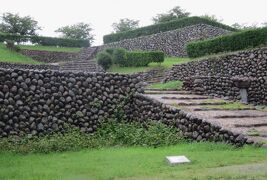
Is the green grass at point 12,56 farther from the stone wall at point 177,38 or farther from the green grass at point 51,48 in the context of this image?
the stone wall at point 177,38

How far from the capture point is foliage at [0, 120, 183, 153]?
36.6ft

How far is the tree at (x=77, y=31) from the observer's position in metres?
60.4

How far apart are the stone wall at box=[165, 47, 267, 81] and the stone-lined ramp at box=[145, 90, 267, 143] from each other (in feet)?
17.9

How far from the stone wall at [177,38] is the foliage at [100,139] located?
22809mm

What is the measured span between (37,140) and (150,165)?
4.97m

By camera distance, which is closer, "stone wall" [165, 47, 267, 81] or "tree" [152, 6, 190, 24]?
"stone wall" [165, 47, 267, 81]

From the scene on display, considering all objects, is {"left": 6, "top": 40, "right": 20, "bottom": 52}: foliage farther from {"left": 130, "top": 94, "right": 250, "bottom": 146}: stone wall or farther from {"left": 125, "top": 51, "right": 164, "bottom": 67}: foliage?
{"left": 130, "top": 94, "right": 250, "bottom": 146}: stone wall

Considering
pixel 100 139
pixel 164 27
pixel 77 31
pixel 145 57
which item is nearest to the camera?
pixel 100 139

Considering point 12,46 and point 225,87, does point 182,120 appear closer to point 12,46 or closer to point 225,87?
point 225,87

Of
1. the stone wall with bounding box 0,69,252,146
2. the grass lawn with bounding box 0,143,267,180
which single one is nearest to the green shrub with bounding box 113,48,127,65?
the stone wall with bounding box 0,69,252,146

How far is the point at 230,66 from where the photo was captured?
22031mm

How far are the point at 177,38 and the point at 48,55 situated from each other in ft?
41.9

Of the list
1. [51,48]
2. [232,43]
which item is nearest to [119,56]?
[232,43]

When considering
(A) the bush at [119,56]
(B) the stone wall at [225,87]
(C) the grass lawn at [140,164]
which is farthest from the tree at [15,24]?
(C) the grass lawn at [140,164]
